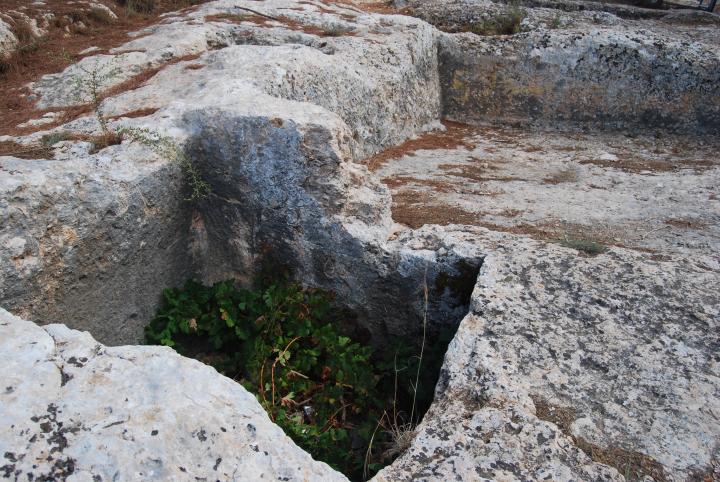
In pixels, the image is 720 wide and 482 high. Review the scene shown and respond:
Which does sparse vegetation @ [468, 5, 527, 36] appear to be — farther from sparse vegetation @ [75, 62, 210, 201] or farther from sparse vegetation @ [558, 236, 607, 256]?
sparse vegetation @ [75, 62, 210, 201]

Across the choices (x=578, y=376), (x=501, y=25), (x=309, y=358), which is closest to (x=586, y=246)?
(x=578, y=376)

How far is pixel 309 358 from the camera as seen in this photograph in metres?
3.90

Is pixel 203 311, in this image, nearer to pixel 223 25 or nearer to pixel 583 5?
pixel 223 25

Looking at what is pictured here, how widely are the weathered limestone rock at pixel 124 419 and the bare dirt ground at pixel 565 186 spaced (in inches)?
98.1

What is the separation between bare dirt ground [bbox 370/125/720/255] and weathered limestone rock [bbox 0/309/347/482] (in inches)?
98.1

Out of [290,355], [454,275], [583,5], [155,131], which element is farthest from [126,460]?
[583,5]

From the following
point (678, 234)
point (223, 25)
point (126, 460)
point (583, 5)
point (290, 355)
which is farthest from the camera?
point (583, 5)

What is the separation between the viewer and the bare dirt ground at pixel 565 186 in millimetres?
4238

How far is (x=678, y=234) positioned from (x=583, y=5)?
8605mm

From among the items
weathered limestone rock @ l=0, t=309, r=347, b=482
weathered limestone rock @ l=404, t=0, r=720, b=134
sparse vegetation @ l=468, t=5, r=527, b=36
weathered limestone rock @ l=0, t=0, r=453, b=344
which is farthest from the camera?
sparse vegetation @ l=468, t=5, r=527, b=36

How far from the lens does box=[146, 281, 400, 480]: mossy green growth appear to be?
11.6ft

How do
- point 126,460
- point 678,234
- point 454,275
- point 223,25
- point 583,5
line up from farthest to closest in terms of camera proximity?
point 583,5 < point 223,25 < point 678,234 < point 454,275 < point 126,460

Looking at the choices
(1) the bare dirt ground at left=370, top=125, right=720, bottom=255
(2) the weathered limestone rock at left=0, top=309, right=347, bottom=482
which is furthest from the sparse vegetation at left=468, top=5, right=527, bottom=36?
(2) the weathered limestone rock at left=0, top=309, right=347, bottom=482

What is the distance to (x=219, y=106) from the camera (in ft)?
13.8
